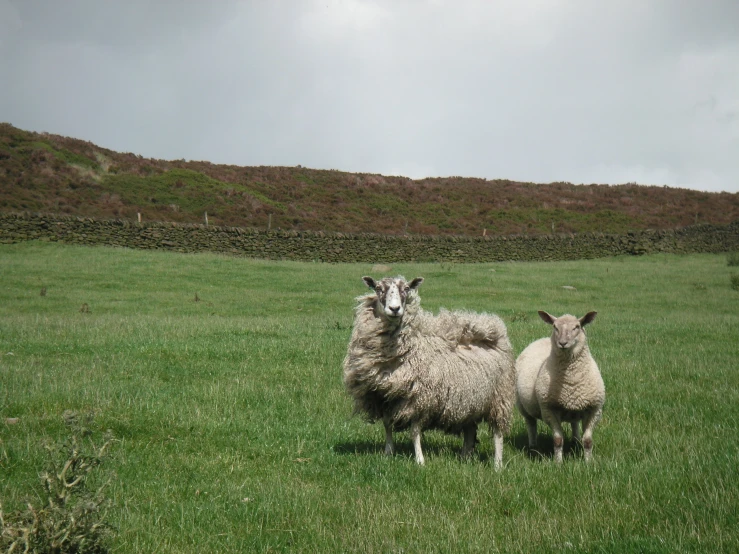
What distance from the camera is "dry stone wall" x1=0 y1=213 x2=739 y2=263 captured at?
36.4 metres

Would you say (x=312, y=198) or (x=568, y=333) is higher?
(x=312, y=198)

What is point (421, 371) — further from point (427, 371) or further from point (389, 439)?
point (389, 439)

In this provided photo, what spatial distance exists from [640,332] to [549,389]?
9.85m

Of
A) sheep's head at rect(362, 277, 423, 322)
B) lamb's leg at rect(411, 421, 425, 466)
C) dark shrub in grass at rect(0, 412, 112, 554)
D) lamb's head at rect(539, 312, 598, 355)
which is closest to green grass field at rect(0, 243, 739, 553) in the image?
lamb's leg at rect(411, 421, 425, 466)

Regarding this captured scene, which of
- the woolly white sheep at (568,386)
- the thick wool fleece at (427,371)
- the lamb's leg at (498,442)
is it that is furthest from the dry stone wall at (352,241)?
the woolly white sheep at (568,386)

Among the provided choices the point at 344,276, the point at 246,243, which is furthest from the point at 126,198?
the point at 344,276

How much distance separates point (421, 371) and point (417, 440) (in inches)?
28.7

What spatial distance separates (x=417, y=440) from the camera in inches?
274

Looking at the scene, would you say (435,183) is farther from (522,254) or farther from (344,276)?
(344,276)

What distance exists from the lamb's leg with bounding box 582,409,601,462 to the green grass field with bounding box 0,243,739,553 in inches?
16.2

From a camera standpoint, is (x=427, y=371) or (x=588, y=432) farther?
(x=588, y=432)

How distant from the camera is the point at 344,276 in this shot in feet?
104

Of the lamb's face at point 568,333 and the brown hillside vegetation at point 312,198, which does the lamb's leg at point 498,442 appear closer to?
the lamb's face at point 568,333

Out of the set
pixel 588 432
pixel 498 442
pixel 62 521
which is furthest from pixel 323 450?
pixel 62 521
